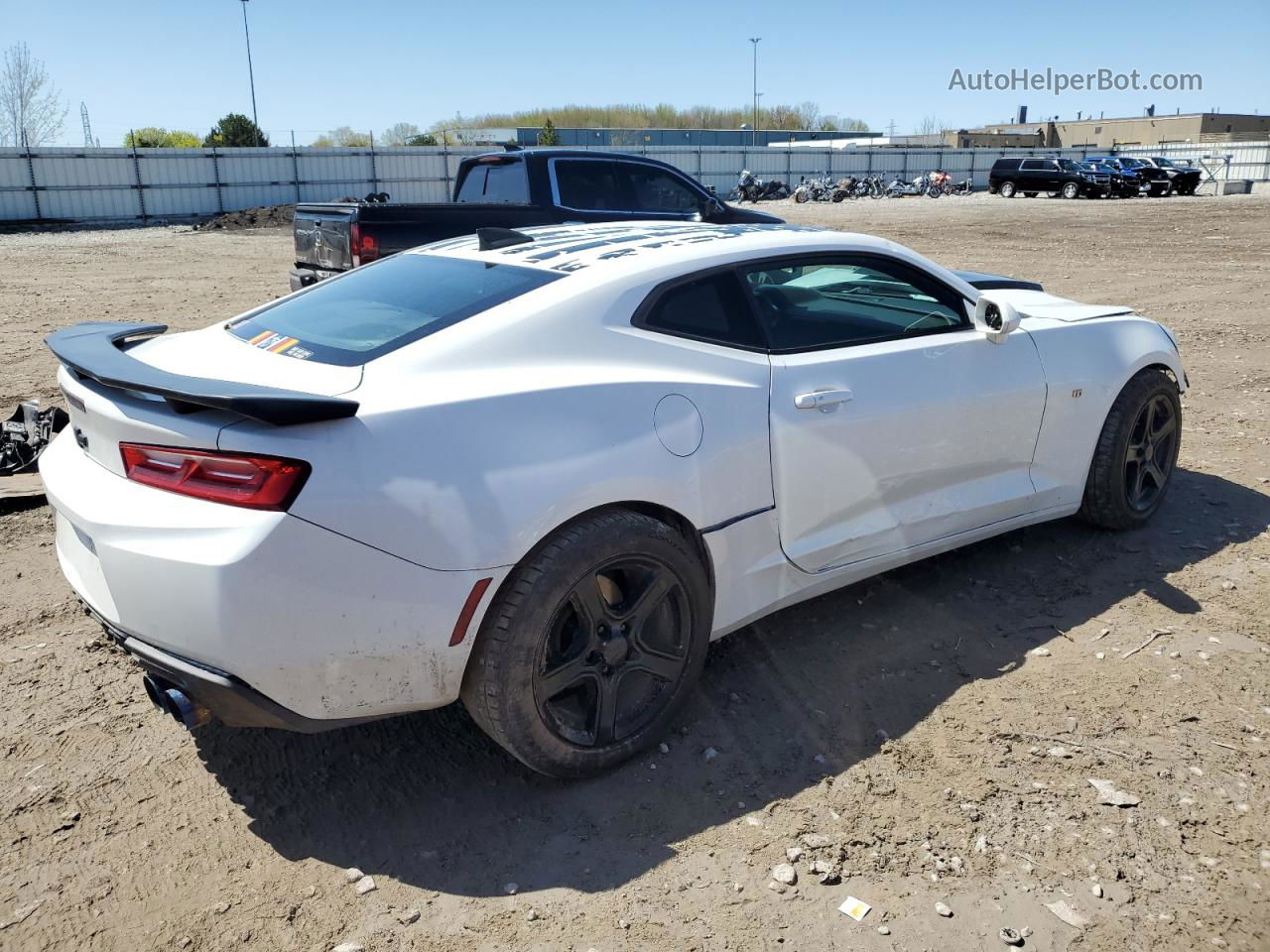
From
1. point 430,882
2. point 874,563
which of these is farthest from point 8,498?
point 874,563

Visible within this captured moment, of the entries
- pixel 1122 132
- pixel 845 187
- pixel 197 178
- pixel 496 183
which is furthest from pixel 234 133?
pixel 1122 132

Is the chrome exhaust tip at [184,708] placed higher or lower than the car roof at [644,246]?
lower

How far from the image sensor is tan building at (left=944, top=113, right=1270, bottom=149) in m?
80.4

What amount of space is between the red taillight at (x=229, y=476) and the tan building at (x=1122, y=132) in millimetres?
84539

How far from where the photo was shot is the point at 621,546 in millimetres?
2812

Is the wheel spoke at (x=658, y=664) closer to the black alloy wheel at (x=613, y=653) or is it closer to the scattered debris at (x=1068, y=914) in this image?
the black alloy wheel at (x=613, y=653)

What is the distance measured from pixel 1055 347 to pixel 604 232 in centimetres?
200

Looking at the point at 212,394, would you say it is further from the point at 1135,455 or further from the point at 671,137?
the point at 671,137

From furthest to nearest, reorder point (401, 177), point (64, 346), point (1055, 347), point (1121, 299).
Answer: point (401, 177), point (1121, 299), point (1055, 347), point (64, 346)

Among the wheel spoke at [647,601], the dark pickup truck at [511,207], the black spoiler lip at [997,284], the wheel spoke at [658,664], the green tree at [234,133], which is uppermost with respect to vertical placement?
the green tree at [234,133]

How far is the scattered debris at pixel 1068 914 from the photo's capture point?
7.94ft

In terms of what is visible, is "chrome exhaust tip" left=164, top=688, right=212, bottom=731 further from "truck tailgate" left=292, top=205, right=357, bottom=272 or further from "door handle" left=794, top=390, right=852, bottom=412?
"truck tailgate" left=292, top=205, right=357, bottom=272

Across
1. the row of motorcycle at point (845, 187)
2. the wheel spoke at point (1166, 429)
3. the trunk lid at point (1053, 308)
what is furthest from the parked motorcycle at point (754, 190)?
the wheel spoke at point (1166, 429)

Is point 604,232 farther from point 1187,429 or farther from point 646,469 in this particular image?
point 1187,429
